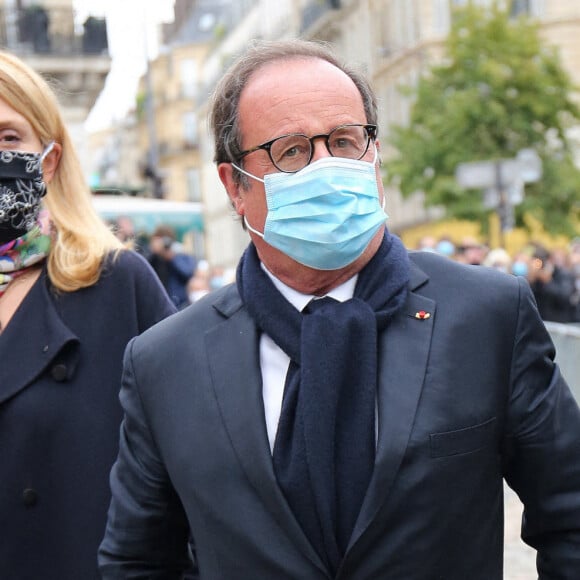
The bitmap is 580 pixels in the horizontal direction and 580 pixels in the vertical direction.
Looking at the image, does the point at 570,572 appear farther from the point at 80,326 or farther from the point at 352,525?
the point at 80,326

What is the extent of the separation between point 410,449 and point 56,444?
1346mm

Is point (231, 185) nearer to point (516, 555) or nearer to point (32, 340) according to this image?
point (32, 340)

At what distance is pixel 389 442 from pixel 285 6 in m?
71.7

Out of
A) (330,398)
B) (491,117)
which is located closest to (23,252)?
(330,398)

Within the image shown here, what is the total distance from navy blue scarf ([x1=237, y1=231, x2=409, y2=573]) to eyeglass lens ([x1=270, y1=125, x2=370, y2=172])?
25 centimetres

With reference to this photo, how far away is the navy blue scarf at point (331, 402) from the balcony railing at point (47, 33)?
25.7 meters

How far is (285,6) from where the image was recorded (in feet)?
238

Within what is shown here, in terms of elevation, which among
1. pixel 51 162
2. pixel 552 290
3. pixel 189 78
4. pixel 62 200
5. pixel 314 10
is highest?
pixel 51 162

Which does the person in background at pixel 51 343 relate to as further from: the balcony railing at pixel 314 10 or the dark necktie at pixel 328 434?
the balcony railing at pixel 314 10

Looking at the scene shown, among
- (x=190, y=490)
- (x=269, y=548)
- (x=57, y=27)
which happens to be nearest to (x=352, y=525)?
(x=269, y=548)

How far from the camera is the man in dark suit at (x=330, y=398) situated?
8.75ft

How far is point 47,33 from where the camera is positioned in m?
27.8

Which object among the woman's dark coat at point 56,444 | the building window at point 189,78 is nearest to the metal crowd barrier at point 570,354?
the woman's dark coat at point 56,444

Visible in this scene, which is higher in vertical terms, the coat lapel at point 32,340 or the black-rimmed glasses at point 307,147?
the black-rimmed glasses at point 307,147
